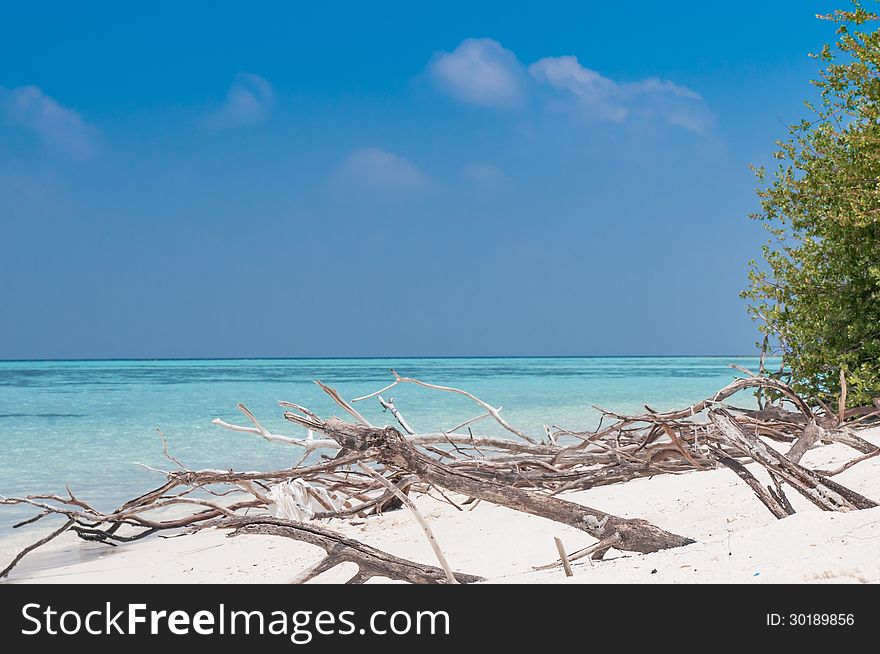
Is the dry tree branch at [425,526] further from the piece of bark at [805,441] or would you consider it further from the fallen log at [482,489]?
the piece of bark at [805,441]

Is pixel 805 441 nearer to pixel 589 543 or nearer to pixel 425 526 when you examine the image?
pixel 589 543

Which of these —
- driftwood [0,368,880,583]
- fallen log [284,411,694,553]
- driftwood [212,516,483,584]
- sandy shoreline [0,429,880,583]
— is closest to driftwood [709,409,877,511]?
driftwood [0,368,880,583]

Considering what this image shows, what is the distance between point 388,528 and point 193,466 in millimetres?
5142

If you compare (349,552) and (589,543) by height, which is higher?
(349,552)

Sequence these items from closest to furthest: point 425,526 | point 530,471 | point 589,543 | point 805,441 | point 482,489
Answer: point 425,526, point 482,489, point 805,441, point 589,543, point 530,471

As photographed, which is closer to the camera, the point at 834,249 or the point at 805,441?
the point at 805,441

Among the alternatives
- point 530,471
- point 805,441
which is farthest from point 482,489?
point 805,441

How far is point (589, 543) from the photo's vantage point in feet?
12.9

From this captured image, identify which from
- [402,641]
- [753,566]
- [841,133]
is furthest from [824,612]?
[841,133]

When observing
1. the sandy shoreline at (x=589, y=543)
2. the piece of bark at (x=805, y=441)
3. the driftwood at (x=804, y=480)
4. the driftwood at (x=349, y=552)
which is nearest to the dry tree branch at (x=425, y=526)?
the driftwood at (x=349, y=552)

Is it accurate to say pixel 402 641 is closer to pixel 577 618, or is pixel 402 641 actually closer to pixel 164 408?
pixel 577 618

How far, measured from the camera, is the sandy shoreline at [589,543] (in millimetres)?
2309

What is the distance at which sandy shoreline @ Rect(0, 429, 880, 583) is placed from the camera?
90.9 inches

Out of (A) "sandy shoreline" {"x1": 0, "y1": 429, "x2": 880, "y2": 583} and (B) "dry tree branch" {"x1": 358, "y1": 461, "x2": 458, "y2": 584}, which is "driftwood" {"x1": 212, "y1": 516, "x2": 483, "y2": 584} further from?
(A) "sandy shoreline" {"x1": 0, "y1": 429, "x2": 880, "y2": 583}
